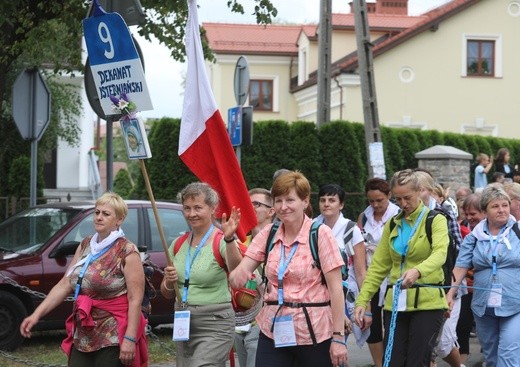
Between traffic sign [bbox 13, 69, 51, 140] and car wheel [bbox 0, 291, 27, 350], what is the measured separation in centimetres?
226

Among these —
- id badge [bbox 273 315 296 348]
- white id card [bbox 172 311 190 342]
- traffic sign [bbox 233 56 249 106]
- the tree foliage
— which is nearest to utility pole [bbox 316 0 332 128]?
the tree foliage

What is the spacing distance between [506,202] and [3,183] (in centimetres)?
1803

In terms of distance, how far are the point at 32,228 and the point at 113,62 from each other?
5.68 m

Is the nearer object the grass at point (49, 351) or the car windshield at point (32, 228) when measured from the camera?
the grass at point (49, 351)

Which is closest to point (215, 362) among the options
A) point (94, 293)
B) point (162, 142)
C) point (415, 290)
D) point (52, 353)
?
point (94, 293)

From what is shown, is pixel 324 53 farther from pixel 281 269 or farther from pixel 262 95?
pixel 262 95

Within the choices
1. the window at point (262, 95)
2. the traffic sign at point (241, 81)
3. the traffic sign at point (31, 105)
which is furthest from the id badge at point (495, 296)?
the window at point (262, 95)

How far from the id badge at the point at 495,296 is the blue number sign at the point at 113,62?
323 cm

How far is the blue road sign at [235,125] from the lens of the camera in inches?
645

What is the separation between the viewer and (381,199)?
35.0 feet

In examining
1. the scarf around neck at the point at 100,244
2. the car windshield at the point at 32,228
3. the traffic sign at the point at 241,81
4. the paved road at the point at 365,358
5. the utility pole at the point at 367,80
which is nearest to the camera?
the scarf around neck at the point at 100,244

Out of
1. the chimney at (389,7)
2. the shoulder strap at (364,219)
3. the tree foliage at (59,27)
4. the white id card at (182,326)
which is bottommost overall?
the white id card at (182,326)

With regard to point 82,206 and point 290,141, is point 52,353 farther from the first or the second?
point 290,141

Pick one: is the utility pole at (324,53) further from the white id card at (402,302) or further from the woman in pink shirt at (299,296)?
the woman in pink shirt at (299,296)
